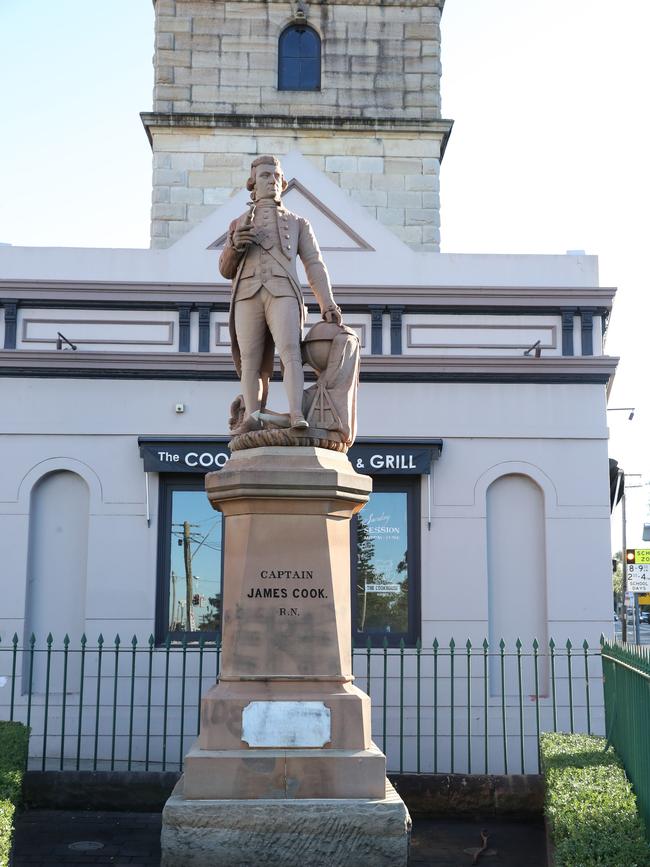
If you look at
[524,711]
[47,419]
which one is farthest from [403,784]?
[47,419]

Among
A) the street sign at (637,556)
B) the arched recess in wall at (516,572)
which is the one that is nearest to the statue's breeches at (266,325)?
the arched recess in wall at (516,572)

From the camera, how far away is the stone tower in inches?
746

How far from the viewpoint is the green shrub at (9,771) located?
6.47 m

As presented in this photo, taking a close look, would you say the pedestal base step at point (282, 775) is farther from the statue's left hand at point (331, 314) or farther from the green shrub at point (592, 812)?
the statue's left hand at point (331, 314)

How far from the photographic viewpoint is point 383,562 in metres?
14.0

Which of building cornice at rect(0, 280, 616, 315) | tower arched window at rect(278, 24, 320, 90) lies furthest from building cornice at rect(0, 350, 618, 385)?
tower arched window at rect(278, 24, 320, 90)

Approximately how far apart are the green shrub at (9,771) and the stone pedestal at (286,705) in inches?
42.3

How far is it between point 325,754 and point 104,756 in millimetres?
6453

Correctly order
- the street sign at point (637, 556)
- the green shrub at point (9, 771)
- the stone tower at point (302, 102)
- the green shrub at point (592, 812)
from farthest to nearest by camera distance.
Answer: the street sign at point (637, 556)
the stone tower at point (302, 102)
the green shrub at point (9, 771)
the green shrub at point (592, 812)

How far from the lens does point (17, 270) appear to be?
1427 centimetres

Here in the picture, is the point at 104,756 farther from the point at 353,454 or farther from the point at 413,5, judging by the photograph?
the point at 413,5

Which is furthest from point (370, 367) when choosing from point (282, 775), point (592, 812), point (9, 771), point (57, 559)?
point (592, 812)

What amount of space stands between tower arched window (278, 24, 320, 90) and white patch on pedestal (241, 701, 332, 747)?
14434 millimetres

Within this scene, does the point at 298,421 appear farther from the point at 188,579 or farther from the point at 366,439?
the point at 188,579
